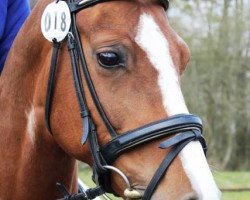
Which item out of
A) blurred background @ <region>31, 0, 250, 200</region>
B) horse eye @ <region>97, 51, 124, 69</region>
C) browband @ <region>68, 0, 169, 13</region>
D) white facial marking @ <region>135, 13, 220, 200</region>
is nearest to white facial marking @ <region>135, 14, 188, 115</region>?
white facial marking @ <region>135, 13, 220, 200</region>

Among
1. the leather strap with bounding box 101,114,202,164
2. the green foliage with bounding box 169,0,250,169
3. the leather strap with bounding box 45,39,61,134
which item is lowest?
the green foliage with bounding box 169,0,250,169

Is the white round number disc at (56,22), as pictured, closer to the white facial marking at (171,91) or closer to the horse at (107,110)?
the horse at (107,110)

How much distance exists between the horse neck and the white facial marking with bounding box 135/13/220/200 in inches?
29.1

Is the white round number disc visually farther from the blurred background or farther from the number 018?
the blurred background

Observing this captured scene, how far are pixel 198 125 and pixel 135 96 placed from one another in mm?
361

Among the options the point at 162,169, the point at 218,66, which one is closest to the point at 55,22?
the point at 162,169

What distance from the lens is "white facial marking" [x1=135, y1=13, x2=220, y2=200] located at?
8.69ft

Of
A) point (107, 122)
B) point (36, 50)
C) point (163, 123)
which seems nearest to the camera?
point (163, 123)

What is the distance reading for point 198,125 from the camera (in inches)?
114

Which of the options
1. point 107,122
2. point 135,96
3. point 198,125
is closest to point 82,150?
point 107,122

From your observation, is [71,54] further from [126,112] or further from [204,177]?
[204,177]

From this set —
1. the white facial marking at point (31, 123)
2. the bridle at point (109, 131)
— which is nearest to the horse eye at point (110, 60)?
the bridle at point (109, 131)

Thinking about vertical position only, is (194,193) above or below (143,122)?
below

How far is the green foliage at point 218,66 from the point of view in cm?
2491
